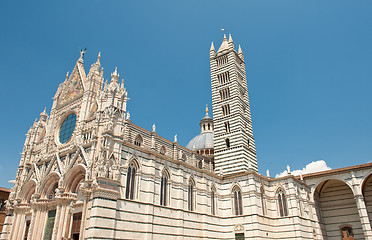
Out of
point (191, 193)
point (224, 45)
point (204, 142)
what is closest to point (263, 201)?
point (191, 193)

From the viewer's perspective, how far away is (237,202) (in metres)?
29.5

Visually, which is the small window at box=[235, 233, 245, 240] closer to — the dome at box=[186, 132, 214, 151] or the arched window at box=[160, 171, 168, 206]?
the arched window at box=[160, 171, 168, 206]

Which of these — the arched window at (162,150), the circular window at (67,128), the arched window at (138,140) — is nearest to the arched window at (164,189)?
the arched window at (138,140)

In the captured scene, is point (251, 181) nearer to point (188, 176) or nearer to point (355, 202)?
point (188, 176)

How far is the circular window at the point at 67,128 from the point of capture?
2678 cm

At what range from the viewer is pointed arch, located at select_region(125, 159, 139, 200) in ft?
71.9

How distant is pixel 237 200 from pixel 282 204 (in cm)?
468

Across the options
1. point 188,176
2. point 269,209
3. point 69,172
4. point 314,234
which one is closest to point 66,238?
point 69,172

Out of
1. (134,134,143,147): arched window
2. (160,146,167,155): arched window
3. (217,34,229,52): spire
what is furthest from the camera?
(217,34,229,52): spire

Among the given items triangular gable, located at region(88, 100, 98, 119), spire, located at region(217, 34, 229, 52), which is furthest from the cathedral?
spire, located at region(217, 34, 229, 52)

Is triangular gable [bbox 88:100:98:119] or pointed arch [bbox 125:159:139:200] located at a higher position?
triangular gable [bbox 88:100:98:119]

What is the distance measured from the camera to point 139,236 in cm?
2122

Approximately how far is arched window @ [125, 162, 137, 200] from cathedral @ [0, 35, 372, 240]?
7cm

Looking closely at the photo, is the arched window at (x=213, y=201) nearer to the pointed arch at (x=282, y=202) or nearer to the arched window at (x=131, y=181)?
the pointed arch at (x=282, y=202)
